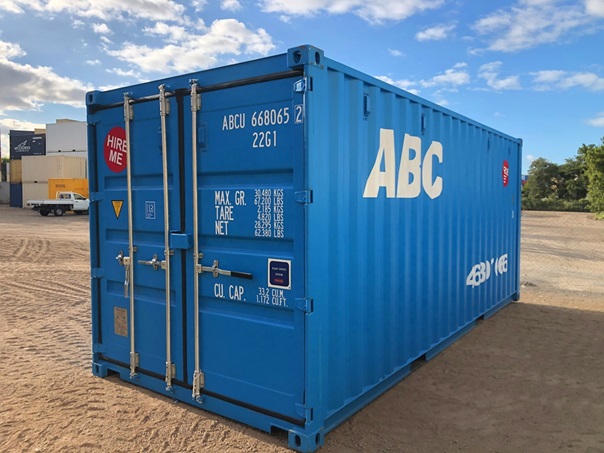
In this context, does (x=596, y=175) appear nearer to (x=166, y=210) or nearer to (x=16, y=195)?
(x=166, y=210)

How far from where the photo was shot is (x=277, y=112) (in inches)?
149

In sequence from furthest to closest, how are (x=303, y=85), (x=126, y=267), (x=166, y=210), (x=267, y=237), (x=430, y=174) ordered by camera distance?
(x=430, y=174), (x=126, y=267), (x=166, y=210), (x=267, y=237), (x=303, y=85)

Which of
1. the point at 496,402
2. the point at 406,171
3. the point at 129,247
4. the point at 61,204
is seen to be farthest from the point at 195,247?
the point at 61,204

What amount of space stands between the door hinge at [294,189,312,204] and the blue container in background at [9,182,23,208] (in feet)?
151

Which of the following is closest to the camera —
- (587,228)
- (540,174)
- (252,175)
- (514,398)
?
(252,175)

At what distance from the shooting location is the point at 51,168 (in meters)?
38.8

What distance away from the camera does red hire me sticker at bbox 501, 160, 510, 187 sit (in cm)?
838

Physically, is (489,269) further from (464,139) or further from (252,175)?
(252,175)

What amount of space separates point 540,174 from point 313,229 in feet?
159

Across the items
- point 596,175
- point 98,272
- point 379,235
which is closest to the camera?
point 379,235

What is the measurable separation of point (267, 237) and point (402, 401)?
7.19 feet

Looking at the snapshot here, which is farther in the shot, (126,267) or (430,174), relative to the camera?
(430,174)

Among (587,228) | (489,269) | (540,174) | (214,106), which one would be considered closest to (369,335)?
(214,106)

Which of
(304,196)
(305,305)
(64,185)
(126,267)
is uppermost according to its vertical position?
(64,185)
